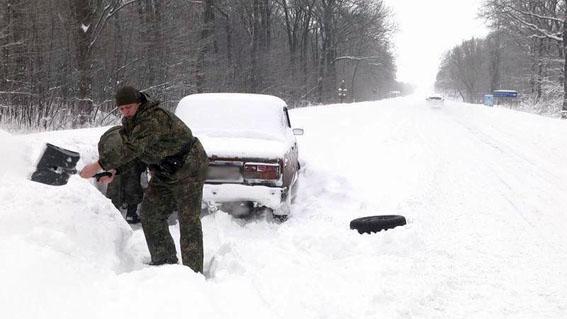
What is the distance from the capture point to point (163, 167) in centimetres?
392

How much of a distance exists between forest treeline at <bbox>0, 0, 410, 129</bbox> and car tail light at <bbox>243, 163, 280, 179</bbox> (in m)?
6.13

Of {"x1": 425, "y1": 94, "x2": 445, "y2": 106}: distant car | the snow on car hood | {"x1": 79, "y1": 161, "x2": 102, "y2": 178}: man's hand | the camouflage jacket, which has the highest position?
the camouflage jacket

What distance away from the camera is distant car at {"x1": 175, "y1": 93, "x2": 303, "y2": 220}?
572cm

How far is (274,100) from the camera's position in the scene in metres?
7.18

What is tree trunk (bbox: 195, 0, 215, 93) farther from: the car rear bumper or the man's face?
the man's face

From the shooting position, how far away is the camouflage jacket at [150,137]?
11.8 feet

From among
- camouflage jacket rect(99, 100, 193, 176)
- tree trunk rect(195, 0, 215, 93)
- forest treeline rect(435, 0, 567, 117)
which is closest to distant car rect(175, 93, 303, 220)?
camouflage jacket rect(99, 100, 193, 176)

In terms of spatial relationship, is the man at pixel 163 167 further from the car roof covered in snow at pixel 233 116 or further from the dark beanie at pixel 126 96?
the car roof covered in snow at pixel 233 116

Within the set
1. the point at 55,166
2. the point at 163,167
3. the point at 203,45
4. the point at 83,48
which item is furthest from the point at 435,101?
the point at 55,166

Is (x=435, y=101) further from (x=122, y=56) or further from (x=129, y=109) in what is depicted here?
(x=129, y=109)

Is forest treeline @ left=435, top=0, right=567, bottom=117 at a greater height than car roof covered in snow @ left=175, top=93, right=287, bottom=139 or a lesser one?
greater

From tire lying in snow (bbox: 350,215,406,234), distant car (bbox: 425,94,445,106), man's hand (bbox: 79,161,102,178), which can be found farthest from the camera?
distant car (bbox: 425,94,445,106)

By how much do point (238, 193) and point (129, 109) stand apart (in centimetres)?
226

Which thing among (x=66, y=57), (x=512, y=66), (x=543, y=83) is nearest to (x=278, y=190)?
(x=66, y=57)
